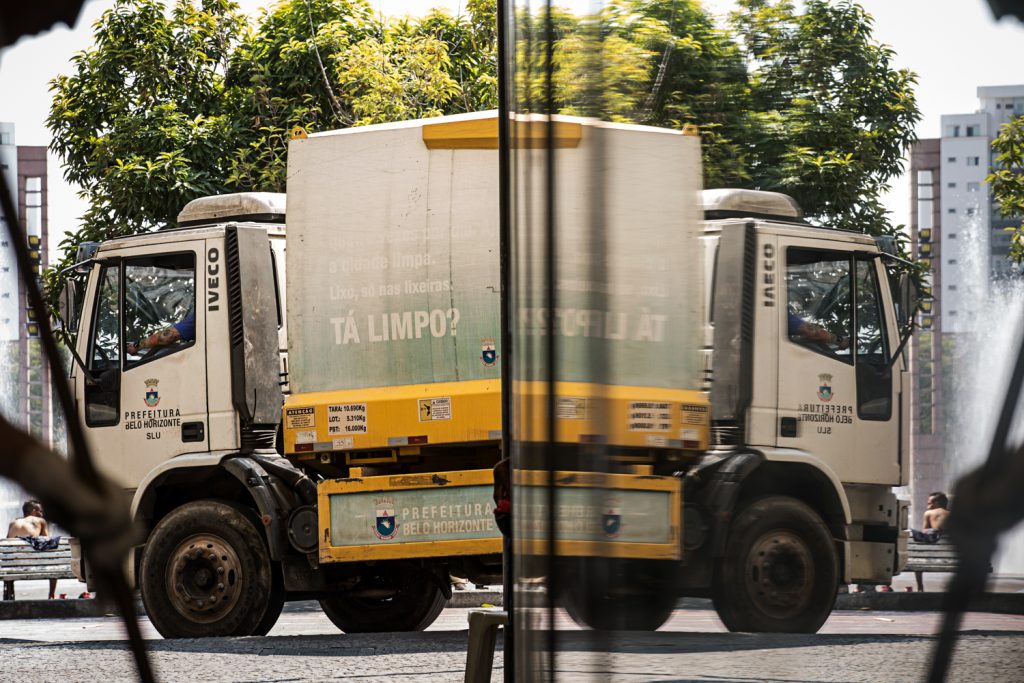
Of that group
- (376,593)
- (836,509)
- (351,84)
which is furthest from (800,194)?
(351,84)

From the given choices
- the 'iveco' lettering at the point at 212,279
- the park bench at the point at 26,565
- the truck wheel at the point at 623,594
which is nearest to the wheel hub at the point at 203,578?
the 'iveco' lettering at the point at 212,279

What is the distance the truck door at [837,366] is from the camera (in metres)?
0.52

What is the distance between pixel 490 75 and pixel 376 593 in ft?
20.9

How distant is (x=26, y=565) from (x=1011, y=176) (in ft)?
37.5

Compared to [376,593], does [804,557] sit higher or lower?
higher

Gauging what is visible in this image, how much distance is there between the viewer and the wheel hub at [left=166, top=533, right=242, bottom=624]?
6734 mm

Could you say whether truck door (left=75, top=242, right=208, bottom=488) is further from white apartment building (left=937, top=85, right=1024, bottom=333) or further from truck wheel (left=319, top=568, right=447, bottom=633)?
white apartment building (left=937, top=85, right=1024, bottom=333)

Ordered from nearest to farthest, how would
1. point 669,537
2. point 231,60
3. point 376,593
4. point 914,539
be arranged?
point 914,539, point 669,537, point 376,593, point 231,60

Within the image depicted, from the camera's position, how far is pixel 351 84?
12.1 meters

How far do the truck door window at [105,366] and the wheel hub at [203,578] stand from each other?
2.94ft

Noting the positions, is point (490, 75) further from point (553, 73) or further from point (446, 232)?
point (553, 73)

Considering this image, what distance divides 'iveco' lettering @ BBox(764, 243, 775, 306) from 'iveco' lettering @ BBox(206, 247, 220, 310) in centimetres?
671

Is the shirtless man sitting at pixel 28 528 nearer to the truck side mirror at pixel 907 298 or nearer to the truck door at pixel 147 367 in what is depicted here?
the truck door at pixel 147 367

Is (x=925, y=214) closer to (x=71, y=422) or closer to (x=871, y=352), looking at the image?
(x=871, y=352)
